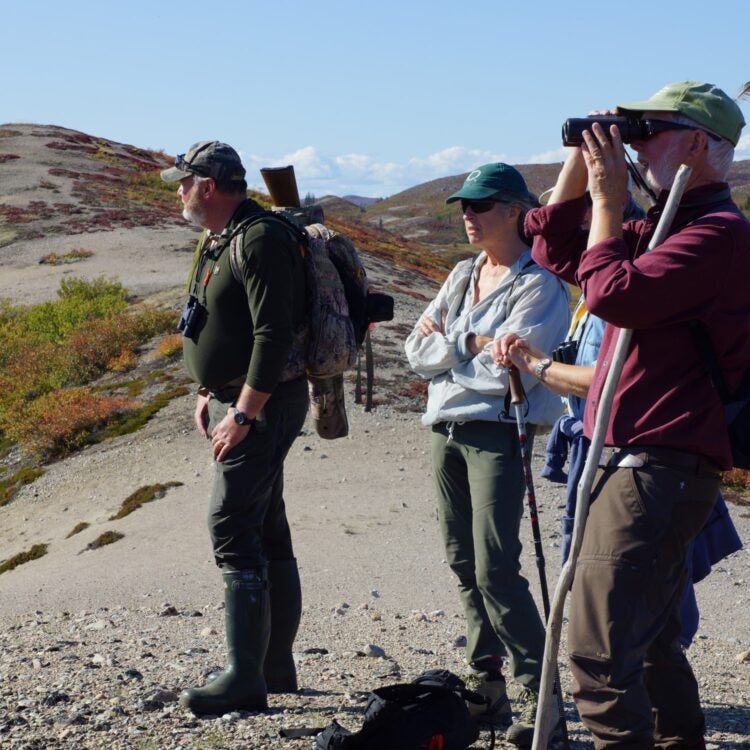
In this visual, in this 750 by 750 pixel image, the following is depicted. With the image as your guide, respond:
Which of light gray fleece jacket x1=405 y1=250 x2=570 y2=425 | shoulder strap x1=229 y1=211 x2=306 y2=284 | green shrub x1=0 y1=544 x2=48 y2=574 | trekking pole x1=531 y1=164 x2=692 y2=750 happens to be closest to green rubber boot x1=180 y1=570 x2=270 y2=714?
light gray fleece jacket x1=405 y1=250 x2=570 y2=425

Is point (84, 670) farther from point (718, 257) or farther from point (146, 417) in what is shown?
point (146, 417)

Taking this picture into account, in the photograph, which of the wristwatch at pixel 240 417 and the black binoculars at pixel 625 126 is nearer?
the black binoculars at pixel 625 126

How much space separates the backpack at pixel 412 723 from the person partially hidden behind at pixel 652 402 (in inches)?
33.8

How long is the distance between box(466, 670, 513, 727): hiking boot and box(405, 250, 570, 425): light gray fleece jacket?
3.52 feet

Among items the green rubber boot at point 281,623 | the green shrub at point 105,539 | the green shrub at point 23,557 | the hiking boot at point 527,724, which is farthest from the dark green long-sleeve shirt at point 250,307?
the green shrub at point 23,557

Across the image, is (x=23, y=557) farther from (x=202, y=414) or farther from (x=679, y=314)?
A: (x=679, y=314)

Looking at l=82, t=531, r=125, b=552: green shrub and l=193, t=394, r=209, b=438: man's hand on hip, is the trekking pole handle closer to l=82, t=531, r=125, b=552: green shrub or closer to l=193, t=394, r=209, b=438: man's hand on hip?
l=193, t=394, r=209, b=438: man's hand on hip

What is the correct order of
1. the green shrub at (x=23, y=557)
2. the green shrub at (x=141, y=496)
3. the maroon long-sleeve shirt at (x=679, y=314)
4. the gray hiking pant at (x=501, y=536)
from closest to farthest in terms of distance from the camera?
the maroon long-sleeve shirt at (x=679, y=314), the gray hiking pant at (x=501, y=536), the green shrub at (x=23, y=557), the green shrub at (x=141, y=496)

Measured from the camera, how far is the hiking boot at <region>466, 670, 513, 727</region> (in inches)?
176

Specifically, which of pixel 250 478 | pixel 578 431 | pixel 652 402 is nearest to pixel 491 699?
pixel 578 431

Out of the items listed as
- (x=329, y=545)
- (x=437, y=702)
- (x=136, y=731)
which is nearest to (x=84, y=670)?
(x=136, y=731)

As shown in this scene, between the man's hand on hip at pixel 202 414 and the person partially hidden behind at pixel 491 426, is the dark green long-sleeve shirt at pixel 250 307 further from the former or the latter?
the person partially hidden behind at pixel 491 426

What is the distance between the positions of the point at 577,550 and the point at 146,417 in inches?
529

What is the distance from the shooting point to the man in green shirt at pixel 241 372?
450 cm
